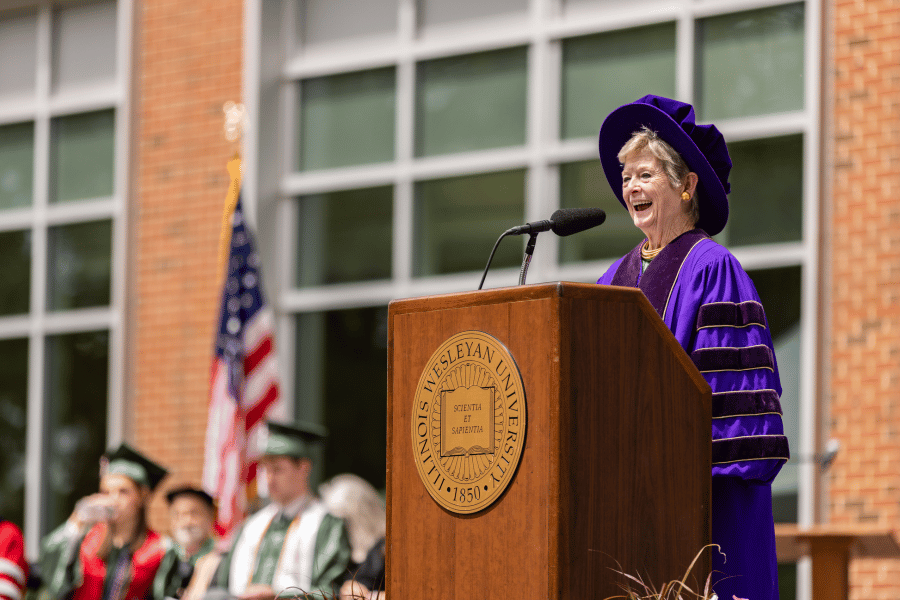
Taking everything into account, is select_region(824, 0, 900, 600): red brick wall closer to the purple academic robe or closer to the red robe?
the red robe

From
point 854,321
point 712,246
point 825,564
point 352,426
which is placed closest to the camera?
point 712,246

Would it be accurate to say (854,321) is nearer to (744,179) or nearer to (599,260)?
(744,179)

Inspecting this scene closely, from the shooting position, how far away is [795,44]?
794cm

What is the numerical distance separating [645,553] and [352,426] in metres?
6.92

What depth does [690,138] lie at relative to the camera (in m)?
3.15

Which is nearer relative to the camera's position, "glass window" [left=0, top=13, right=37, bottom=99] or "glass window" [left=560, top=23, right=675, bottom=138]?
"glass window" [left=560, top=23, right=675, bottom=138]

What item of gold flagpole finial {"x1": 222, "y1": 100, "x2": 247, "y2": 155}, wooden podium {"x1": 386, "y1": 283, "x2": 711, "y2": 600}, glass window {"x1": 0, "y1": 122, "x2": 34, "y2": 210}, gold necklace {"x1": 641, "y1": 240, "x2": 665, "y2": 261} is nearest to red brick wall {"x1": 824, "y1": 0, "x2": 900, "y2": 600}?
gold flagpole finial {"x1": 222, "y1": 100, "x2": 247, "y2": 155}

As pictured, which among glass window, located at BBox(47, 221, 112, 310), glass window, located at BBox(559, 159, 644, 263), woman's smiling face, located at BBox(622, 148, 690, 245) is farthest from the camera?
glass window, located at BBox(47, 221, 112, 310)

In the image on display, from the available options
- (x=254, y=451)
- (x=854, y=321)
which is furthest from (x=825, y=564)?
(x=254, y=451)

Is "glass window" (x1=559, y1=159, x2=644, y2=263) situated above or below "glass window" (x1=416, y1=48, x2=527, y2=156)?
below

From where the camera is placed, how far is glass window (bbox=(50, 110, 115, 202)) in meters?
10.5

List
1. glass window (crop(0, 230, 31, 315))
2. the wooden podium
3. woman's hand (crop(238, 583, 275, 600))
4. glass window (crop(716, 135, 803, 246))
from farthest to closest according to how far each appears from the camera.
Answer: glass window (crop(0, 230, 31, 315)) < glass window (crop(716, 135, 803, 246)) < woman's hand (crop(238, 583, 275, 600)) < the wooden podium

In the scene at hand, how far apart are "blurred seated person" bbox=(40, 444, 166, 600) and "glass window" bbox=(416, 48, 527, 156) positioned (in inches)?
126

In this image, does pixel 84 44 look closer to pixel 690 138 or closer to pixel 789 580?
pixel 789 580
